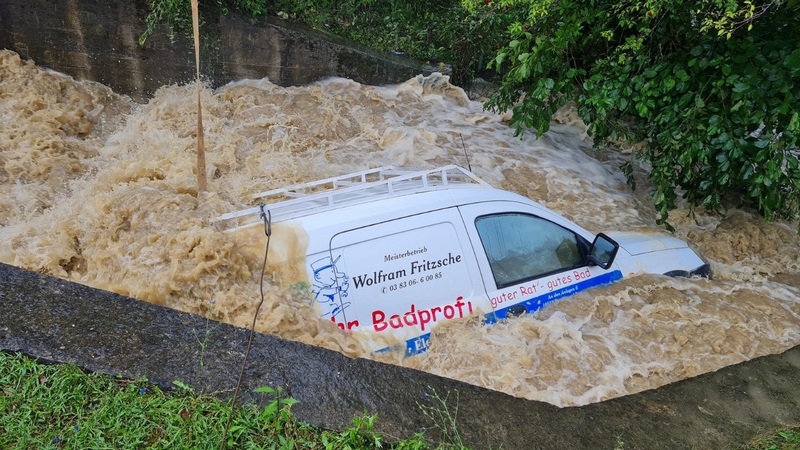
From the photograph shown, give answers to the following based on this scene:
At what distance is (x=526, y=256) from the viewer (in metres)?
4.66

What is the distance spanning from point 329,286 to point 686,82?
429 centimetres

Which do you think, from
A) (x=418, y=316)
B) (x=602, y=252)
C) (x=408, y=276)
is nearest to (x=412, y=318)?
(x=418, y=316)

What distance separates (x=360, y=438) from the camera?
261 cm

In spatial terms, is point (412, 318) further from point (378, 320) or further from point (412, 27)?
point (412, 27)

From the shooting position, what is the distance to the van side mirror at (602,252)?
4805mm

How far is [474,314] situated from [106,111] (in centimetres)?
661

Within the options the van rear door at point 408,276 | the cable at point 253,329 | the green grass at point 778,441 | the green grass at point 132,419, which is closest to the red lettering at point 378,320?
the van rear door at point 408,276

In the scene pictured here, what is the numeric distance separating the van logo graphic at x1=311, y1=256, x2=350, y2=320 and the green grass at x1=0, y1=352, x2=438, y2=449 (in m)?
1.22

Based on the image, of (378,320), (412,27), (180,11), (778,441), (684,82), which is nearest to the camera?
(778,441)

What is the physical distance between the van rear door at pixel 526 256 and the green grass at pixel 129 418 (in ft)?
6.46

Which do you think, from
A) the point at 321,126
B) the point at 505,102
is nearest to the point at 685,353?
the point at 505,102

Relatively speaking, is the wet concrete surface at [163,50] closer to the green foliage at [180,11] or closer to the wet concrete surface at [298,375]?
the green foliage at [180,11]

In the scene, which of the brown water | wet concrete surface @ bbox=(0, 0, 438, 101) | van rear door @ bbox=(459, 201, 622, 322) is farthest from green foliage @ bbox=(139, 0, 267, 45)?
van rear door @ bbox=(459, 201, 622, 322)

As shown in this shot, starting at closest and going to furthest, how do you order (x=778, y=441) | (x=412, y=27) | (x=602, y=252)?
(x=778, y=441) → (x=602, y=252) → (x=412, y=27)
